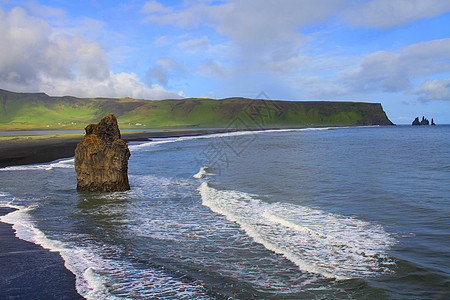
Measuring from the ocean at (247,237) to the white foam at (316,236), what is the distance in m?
0.04

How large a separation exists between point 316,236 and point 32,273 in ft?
26.5

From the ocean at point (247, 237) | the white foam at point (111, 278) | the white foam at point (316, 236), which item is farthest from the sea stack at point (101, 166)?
the white foam at point (111, 278)

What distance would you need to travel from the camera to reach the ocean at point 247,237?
7.46 m

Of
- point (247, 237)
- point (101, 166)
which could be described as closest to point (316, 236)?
point (247, 237)

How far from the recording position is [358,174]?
84.7 feet

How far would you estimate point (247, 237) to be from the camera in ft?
36.2

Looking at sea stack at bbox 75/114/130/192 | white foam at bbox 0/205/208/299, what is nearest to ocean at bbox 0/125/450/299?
white foam at bbox 0/205/208/299

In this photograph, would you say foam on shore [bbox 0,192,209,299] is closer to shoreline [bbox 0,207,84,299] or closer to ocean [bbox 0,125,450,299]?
ocean [bbox 0,125,450,299]

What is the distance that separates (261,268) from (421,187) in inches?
631

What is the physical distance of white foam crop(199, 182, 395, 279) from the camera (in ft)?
28.1

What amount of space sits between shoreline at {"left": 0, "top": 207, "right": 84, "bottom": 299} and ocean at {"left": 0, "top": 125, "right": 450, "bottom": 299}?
28cm

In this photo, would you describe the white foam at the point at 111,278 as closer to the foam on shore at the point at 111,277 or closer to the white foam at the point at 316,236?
the foam on shore at the point at 111,277

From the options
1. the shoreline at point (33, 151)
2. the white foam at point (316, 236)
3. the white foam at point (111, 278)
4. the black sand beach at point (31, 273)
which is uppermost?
the shoreline at point (33, 151)

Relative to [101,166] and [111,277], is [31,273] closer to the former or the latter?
[111,277]
